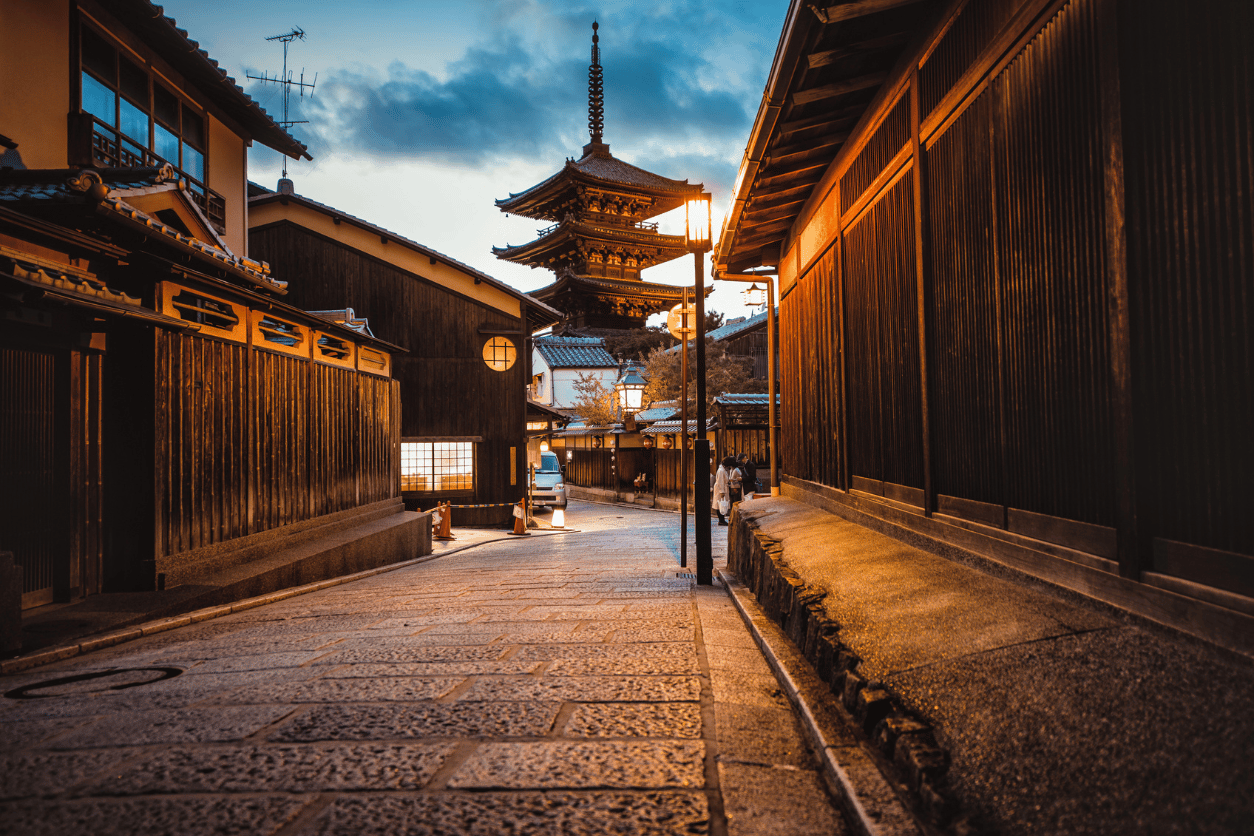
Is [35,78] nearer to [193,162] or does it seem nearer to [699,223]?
[193,162]

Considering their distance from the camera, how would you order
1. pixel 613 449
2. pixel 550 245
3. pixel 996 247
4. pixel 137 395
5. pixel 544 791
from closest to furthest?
1. pixel 544 791
2. pixel 996 247
3. pixel 137 395
4. pixel 613 449
5. pixel 550 245

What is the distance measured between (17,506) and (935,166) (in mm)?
8289

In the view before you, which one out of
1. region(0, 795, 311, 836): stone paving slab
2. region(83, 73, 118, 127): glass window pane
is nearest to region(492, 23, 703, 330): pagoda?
region(83, 73, 118, 127): glass window pane

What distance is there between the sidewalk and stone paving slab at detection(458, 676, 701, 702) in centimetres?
89

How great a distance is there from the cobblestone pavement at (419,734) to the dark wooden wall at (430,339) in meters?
16.8

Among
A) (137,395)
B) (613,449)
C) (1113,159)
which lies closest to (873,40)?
(1113,159)

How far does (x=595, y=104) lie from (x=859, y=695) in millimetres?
47041

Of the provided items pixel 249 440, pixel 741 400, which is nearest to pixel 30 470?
pixel 249 440

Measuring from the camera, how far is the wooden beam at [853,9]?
457 cm

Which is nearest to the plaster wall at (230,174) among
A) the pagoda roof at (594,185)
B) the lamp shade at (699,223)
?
the lamp shade at (699,223)

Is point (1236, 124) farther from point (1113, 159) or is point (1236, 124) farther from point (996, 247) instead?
point (996, 247)

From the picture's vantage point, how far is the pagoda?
123 feet

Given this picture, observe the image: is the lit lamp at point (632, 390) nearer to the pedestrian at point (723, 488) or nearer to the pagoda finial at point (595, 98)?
the pedestrian at point (723, 488)

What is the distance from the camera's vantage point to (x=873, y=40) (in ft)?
17.5
